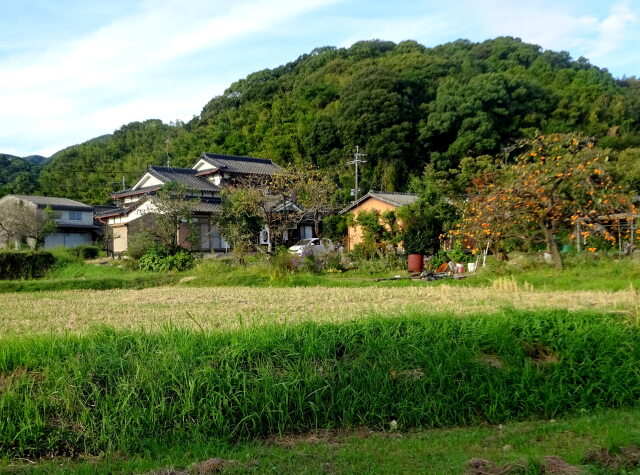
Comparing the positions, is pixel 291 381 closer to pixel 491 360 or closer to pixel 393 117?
pixel 491 360

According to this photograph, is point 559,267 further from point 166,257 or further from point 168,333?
point 166,257

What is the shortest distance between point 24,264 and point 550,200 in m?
17.0

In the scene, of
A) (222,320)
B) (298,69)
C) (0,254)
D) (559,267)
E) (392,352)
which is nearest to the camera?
(392,352)

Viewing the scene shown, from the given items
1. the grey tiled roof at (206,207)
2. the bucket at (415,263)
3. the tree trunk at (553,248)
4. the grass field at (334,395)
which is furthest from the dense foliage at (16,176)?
the grass field at (334,395)

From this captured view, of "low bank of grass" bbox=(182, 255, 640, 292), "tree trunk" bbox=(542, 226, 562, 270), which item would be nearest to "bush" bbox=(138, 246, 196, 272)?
"low bank of grass" bbox=(182, 255, 640, 292)

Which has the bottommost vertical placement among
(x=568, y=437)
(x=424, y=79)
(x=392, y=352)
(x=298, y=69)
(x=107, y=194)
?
(x=568, y=437)

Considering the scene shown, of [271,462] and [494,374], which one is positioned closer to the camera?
[271,462]

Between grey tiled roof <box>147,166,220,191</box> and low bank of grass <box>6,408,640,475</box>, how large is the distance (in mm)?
29258

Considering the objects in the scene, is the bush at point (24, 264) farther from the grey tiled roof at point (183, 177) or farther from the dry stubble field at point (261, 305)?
the grey tiled roof at point (183, 177)

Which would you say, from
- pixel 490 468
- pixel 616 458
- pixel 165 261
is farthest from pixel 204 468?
pixel 165 261

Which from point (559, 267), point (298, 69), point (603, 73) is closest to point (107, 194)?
point (298, 69)

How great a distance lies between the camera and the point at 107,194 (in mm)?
46812

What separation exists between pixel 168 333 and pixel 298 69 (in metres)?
60.4

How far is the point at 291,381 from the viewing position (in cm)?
462
